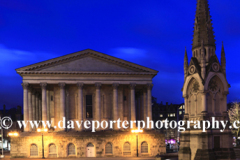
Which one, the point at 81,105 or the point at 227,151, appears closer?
the point at 227,151

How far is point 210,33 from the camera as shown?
108ft

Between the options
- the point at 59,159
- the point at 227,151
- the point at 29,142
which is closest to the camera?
the point at 227,151

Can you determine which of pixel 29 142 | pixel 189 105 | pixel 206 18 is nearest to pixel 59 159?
pixel 29 142

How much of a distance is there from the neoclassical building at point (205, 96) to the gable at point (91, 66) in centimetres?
3968

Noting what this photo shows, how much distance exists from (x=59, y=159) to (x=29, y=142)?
26.1ft

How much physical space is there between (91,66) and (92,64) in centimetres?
45

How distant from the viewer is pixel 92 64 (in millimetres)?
72438

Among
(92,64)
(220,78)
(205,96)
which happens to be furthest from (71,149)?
(220,78)

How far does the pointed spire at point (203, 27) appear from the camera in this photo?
1284 inches

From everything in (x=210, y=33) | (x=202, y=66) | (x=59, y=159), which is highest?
(x=210, y=33)

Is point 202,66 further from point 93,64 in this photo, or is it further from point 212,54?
point 93,64

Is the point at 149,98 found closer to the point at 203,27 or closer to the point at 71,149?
the point at 71,149

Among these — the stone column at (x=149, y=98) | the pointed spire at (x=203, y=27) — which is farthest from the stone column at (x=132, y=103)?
the pointed spire at (x=203, y=27)

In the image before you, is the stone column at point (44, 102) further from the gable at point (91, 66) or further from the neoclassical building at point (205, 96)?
the neoclassical building at point (205, 96)
